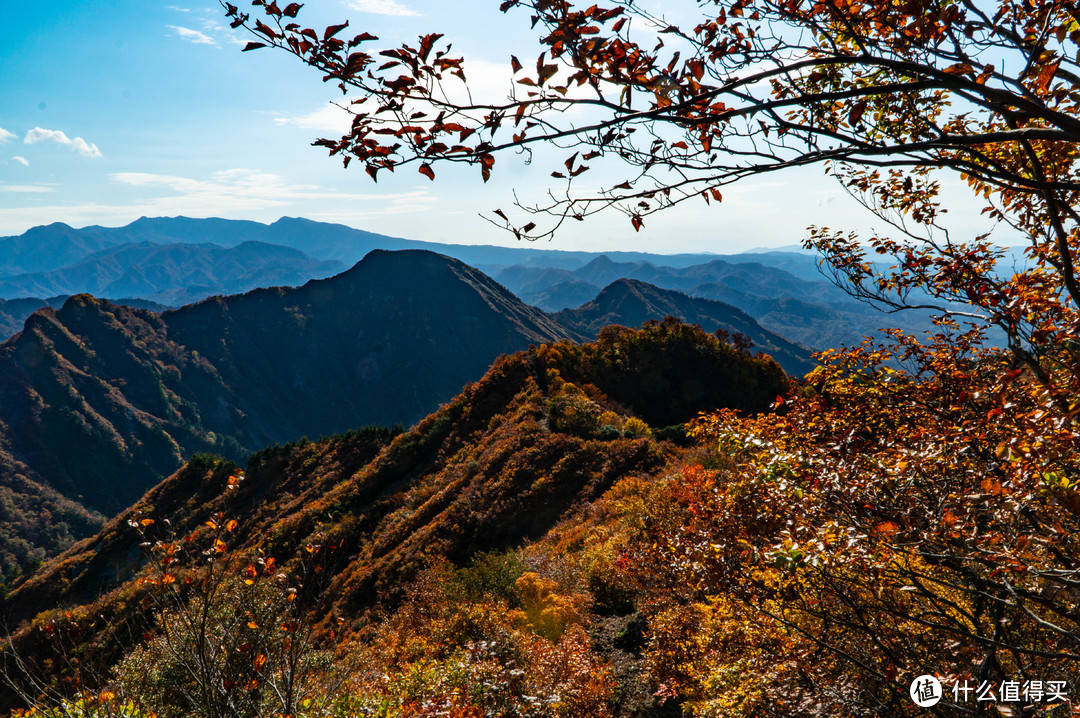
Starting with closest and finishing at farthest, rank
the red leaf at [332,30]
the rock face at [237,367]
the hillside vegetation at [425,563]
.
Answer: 1. the red leaf at [332,30]
2. the hillside vegetation at [425,563]
3. the rock face at [237,367]

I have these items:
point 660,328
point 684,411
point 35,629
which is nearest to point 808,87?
point 684,411

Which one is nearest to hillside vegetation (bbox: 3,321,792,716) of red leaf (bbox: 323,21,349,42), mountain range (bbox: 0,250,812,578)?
red leaf (bbox: 323,21,349,42)

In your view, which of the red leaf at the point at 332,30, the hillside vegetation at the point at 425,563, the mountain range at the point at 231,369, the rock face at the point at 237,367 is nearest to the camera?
the red leaf at the point at 332,30

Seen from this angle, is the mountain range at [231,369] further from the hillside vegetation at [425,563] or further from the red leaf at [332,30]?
the red leaf at [332,30]

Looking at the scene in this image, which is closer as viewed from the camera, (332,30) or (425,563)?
(332,30)

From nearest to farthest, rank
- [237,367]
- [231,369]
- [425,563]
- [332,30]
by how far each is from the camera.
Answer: [332,30] → [425,563] → [231,369] → [237,367]

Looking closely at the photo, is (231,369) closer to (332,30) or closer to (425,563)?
(425,563)

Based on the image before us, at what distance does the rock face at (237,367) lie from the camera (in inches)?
4085

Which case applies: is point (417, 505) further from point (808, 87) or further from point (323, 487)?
point (808, 87)

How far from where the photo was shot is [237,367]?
14088 cm

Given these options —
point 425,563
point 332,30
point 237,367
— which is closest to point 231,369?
point 237,367

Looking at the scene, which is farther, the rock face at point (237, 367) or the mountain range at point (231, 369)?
the rock face at point (237, 367)

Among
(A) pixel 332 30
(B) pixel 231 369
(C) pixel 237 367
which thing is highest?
(A) pixel 332 30

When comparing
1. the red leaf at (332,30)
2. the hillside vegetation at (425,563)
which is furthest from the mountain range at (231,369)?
the red leaf at (332,30)
